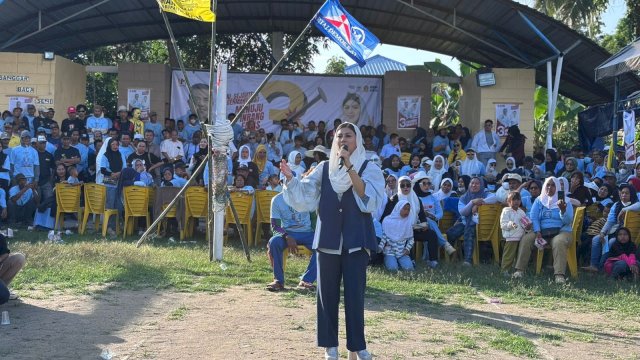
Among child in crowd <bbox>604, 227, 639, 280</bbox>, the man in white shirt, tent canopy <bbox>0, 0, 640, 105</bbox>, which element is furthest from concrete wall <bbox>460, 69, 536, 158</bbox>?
child in crowd <bbox>604, 227, 639, 280</bbox>

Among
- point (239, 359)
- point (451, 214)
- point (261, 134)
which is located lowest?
point (239, 359)

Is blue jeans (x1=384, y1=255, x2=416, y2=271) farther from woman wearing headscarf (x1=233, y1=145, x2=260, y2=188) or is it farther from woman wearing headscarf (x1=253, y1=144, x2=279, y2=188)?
woman wearing headscarf (x1=253, y1=144, x2=279, y2=188)

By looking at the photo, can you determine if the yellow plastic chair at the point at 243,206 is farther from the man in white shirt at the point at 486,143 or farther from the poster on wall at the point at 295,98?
the poster on wall at the point at 295,98

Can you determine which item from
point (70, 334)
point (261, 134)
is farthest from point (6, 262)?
point (261, 134)

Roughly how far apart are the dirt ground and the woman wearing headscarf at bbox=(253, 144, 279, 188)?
246 inches

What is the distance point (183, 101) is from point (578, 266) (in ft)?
37.8

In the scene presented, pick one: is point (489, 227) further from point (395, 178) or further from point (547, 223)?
point (395, 178)

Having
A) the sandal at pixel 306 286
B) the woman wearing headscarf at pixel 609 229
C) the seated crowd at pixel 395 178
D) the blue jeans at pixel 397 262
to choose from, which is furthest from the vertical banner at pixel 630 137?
the sandal at pixel 306 286

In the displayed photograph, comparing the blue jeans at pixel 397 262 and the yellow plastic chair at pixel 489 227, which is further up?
the yellow plastic chair at pixel 489 227

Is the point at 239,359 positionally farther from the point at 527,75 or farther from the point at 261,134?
the point at 527,75

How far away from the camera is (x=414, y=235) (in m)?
11.3

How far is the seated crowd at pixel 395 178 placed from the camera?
34.6 ft

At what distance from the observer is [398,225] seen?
431 inches

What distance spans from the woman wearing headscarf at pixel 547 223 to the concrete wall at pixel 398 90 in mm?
9129
